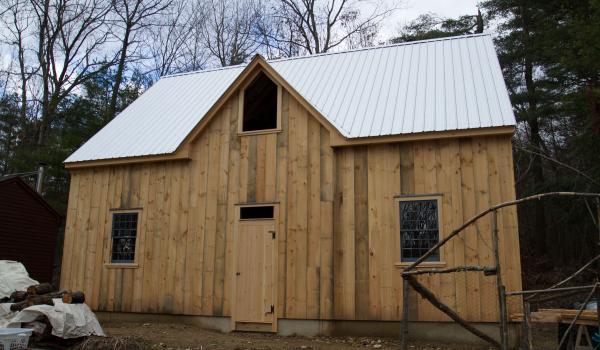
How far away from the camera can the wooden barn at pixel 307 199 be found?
1007cm

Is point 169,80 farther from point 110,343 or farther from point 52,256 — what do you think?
point 110,343

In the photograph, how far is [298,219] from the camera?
1110cm

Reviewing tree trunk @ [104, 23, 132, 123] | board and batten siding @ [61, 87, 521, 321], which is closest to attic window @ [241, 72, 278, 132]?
board and batten siding @ [61, 87, 521, 321]

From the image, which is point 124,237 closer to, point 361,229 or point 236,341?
point 236,341

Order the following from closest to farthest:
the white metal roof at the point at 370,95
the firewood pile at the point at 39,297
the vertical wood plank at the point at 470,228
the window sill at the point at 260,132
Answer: the firewood pile at the point at 39,297
the vertical wood plank at the point at 470,228
the white metal roof at the point at 370,95
the window sill at the point at 260,132

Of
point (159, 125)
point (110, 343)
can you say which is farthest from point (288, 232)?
point (159, 125)

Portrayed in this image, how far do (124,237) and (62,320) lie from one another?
4.03 metres

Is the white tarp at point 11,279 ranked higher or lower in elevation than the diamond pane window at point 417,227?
lower

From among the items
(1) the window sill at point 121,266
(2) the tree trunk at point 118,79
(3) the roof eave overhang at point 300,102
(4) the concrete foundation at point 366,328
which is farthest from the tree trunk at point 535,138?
(2) the tree trunk at point 118,79

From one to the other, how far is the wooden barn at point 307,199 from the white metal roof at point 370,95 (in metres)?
0.06

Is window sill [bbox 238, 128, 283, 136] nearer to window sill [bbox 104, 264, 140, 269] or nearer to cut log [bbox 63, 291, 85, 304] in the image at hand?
window sill [bbox 104, 264, 140, 269]

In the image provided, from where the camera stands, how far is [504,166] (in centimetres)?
991

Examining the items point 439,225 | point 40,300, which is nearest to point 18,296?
point 40,300

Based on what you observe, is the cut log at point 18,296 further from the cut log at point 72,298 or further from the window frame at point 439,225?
the window frame at point 439,225
